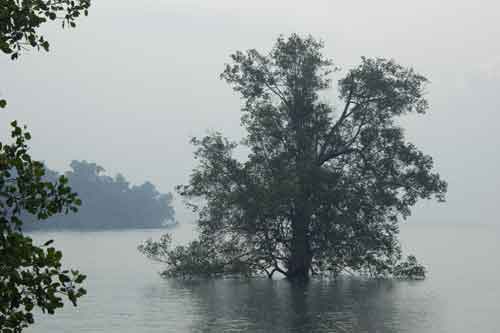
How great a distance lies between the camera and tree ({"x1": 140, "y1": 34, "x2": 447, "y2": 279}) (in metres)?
50.3

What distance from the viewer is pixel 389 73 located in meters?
51.8

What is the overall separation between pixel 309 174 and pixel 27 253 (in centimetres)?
4029

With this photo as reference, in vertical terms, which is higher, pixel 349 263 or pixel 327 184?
pixel 327 184

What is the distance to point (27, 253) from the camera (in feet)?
33.1

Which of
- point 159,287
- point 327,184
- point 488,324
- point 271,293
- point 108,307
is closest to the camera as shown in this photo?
point 488,324

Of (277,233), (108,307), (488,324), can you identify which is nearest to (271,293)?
(277,233)

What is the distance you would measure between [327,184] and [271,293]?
25.8 ft

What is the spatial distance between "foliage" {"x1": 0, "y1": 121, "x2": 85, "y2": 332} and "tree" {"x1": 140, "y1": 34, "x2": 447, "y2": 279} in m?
38.9

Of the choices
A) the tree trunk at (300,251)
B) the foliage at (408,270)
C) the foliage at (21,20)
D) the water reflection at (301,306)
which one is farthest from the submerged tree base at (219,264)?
the foliage at (21,20)

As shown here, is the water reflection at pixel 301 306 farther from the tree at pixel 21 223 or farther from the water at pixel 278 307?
the tree at pixel 21 223

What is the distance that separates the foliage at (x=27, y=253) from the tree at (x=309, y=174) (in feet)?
128

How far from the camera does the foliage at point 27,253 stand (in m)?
10.1

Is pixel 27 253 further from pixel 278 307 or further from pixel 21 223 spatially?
pixel 278 307

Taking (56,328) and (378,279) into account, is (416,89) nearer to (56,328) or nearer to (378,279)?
(378,279)
